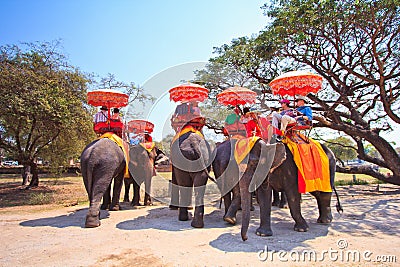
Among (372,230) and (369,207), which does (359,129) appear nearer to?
(369,207)

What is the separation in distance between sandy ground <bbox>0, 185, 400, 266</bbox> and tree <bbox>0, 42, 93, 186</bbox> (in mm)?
3958

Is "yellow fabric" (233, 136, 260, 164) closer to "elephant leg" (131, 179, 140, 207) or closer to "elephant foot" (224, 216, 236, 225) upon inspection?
"elephant foot" (224, 216, 236, 225)

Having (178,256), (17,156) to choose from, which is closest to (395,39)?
(178,256)

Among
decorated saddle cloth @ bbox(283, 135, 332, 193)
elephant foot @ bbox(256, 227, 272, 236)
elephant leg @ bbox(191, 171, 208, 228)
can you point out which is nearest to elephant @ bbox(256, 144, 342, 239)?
elephant foot @ bbox(256, 227, 272, 236)

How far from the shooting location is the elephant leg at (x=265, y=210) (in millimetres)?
4844

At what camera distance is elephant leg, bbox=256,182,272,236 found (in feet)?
15.9

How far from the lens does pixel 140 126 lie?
9.21 metres

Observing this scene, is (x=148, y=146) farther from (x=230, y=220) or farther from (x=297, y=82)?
(x=297, y=82)

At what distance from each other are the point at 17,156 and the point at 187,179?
9.92 m

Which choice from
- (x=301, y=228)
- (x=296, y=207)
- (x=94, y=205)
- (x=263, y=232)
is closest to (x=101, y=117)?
(x=94, y=205)

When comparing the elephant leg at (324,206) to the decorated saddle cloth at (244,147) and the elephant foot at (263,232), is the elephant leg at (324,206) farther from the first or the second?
the decorated saddle cloth at (244,147)

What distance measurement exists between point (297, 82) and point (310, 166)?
1.93m

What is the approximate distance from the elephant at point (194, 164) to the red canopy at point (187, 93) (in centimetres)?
75

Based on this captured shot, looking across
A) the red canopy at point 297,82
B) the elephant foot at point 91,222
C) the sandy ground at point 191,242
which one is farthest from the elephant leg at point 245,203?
the elephant foot at point 91,222
